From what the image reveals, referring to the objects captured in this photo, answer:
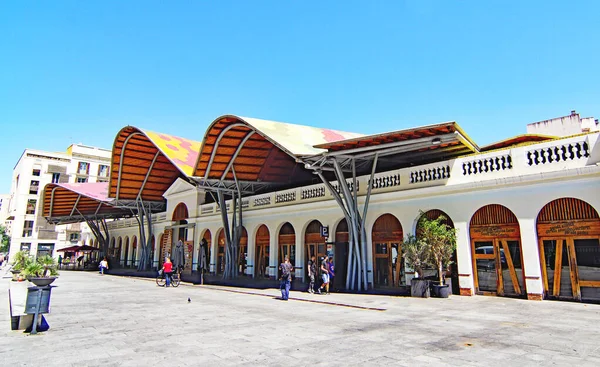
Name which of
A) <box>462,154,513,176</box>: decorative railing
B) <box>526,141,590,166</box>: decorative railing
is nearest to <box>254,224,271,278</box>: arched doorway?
<box>462,154,513,176</box>: decorative railing

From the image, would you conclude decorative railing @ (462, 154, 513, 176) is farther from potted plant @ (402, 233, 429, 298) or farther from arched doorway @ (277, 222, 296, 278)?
arched doorway @ (277, 222, 296, 278)

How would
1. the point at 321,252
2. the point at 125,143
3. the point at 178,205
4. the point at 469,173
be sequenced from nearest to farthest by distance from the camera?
the point at 469,173, the point at 321,252, the point at 125,143, the point at 178,205

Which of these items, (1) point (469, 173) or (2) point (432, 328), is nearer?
(2) point (432, 328)

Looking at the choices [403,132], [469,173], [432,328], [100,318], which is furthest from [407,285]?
[100,318]

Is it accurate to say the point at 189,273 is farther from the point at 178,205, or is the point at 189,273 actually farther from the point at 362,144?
the point at 362,144

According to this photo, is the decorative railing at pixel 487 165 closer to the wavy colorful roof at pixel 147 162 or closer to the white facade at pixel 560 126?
the white facade at pixel 560 126

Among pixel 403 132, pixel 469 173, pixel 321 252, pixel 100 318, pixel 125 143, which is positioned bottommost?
pixel 100 318

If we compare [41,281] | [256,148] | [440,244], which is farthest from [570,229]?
[256,148]

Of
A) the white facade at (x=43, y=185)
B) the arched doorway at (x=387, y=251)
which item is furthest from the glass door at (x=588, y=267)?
the white facade at (x=43, y=185)

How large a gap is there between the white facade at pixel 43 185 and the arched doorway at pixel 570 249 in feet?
244

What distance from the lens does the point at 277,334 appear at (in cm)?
827

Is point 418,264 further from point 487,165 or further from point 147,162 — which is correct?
point 147,162

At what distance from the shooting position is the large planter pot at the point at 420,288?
14484 mm

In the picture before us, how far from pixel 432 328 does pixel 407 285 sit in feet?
25.3
